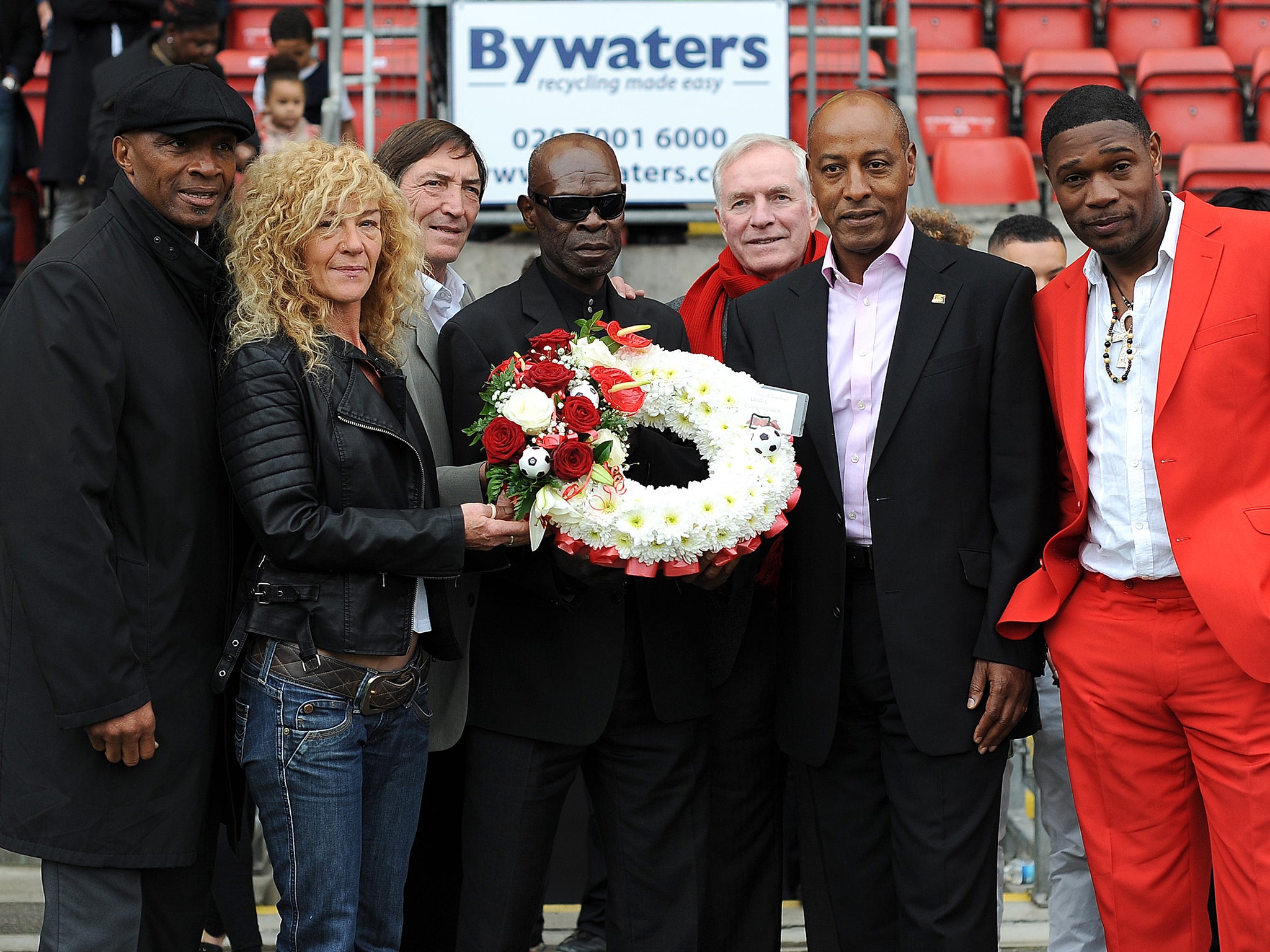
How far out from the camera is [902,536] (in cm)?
319

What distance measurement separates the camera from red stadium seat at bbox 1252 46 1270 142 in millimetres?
9320

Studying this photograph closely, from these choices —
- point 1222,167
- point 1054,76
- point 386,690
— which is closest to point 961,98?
point 1054,76

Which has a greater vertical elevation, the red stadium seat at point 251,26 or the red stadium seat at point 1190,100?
the red stadium seat at point 251,26

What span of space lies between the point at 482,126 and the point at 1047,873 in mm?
4649

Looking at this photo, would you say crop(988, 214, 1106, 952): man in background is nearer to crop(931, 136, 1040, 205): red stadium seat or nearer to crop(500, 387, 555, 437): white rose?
crop(500, 387, 555, 437): white rose

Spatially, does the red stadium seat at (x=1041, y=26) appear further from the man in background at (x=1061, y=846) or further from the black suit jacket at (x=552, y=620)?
the black suit jacket at (x=552, y=620)

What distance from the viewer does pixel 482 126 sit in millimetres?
6973

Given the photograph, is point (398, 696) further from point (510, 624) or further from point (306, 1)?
point (306, 1)

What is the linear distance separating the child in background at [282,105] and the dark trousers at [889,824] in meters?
4.87

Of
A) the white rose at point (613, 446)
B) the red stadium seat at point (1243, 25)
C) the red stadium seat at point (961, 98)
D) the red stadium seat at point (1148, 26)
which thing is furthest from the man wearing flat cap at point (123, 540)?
the red stadium seat at point (1243, 25)

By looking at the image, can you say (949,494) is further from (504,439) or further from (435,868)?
(435,868)

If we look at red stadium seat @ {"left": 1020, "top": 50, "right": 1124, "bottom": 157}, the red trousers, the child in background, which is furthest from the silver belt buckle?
red stadium seat @ {"left": 1020, "top": 50, "right": 1124, "bottom": 157}

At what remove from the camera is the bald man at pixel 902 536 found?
3.18 metres

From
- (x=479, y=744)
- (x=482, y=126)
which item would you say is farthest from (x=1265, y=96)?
(x=479, y=744)
